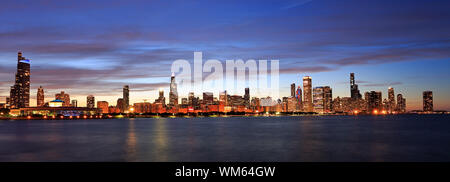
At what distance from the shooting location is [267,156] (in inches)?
1387

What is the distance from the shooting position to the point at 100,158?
34969 millimetres

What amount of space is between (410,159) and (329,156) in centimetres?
798
